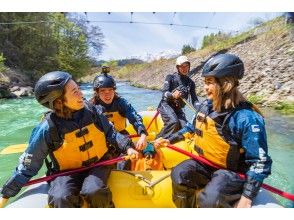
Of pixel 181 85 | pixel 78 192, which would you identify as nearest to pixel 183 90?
pixel 181 85

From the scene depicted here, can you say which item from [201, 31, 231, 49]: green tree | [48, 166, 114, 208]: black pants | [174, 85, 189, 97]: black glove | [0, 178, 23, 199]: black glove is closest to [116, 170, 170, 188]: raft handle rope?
[48, 166, 114, 208]: black pants

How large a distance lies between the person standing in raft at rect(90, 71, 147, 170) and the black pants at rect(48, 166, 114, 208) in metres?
1.37

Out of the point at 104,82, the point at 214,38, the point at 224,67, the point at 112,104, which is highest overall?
the point at 214,38

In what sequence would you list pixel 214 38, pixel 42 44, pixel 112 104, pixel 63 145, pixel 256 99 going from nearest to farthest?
pixel 63 145, pixel 112 104, pixel 256 99, pixel 42 44, pixel 214 38

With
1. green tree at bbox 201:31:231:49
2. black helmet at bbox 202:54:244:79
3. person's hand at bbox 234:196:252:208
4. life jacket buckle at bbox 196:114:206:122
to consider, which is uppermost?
Result: green tree at bbox 201:31:231:49

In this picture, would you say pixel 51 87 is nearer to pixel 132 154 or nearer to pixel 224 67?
pixel 132 154

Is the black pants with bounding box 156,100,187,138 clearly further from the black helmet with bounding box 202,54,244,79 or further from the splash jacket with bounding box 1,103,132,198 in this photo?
the black helmet with bounding box 202,54,244,79

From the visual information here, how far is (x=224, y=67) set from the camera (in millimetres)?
2383

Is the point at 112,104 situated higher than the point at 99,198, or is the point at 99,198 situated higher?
the point at 112,104

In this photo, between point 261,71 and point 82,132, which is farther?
point 261,71

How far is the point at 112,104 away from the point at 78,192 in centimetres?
190

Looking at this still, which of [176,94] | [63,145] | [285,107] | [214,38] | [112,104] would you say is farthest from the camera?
[214,38]

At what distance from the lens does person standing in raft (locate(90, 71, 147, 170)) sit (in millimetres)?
3966

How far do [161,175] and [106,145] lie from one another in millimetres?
490
